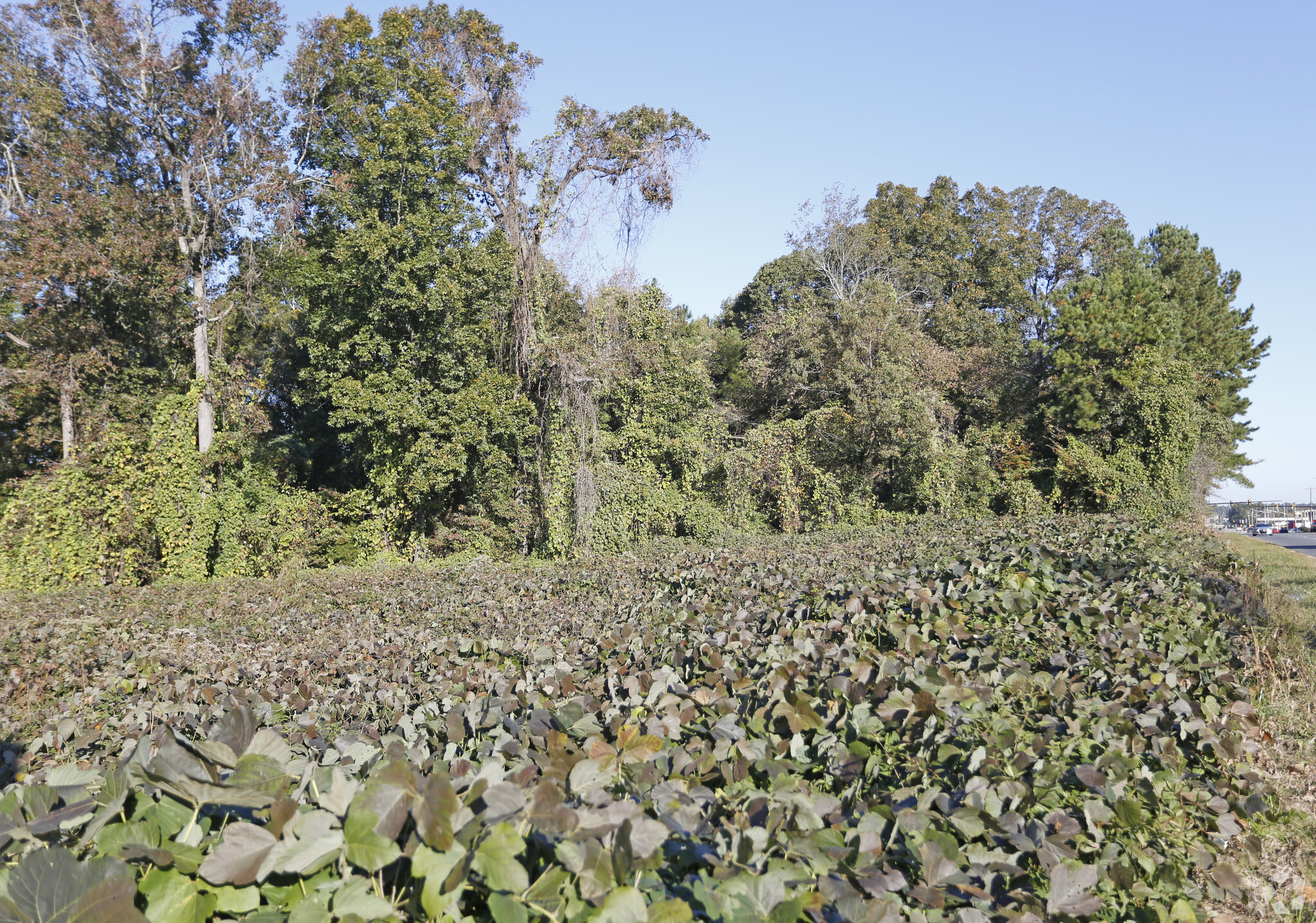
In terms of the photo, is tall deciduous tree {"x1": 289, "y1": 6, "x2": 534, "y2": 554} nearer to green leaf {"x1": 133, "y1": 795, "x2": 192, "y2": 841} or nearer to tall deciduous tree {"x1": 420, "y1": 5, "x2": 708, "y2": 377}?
tall deciduous tree {"x1": 420, "y1": 5, "x2": 708, "y2": 377}

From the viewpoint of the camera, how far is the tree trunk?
1472 cm

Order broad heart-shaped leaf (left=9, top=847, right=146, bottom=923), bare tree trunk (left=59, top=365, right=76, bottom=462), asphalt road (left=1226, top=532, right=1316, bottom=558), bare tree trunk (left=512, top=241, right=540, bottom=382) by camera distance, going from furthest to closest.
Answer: asphalt road (left=1226, top=532, right=1316, bottom=558) < bare tree trunk (left=512, top=241, right=540, bottom=382) < bare tree trunk (left=59, top=365, right=76, bottom=462) < broad heart-shaped leaf (left=9, top=847, right=146, bottom=923)

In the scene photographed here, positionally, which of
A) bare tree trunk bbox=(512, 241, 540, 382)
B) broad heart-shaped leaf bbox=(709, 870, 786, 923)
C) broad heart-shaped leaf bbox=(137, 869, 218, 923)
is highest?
bare tree trunk bbox=(512, 241, 540, 382)

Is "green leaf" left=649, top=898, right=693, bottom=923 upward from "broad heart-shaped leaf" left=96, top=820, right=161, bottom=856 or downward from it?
downward

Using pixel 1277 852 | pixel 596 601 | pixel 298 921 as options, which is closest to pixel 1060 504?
pixel 596 601

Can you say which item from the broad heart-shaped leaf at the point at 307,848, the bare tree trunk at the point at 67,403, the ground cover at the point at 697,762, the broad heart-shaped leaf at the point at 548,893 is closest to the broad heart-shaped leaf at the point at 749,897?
the ground cover at the point at 697,762

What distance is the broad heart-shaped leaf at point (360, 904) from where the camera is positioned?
1.16m

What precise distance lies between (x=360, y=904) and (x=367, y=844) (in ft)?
0.27

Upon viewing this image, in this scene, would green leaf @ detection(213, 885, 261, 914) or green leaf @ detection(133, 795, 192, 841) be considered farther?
green leaf @ detection(133, 795, 192, 841)

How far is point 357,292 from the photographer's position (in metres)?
15.2

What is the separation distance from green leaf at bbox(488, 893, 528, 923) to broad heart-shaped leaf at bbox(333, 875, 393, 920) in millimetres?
163

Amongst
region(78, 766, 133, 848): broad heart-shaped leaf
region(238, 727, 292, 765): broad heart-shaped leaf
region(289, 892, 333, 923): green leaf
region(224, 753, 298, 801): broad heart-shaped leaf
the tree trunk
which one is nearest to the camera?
region(289, 892, 333, 923): green leaf

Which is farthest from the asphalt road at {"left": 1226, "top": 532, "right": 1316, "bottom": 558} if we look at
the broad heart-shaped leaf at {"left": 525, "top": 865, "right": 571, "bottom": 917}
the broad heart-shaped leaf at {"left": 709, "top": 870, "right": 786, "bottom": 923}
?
the broad heart-shaped leaf at {"left": 525, "top": 865, "right": 571, "bottom": 917}

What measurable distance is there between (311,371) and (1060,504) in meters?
16.7
